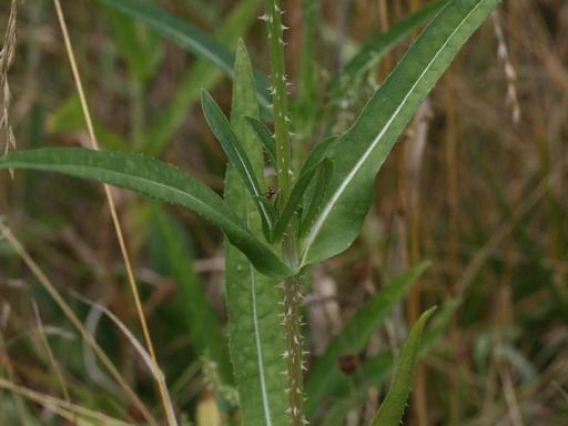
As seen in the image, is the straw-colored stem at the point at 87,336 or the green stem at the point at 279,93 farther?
the straw-colored stem at the point at 87,336

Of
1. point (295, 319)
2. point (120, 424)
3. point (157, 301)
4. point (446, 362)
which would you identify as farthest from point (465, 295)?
point (295, 319)

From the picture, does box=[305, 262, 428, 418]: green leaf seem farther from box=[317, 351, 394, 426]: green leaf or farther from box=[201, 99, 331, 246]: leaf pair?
box=[201, 99, 331, 246]: leaf pair

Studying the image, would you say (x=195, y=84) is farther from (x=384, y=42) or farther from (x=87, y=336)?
(x=87, y=336)

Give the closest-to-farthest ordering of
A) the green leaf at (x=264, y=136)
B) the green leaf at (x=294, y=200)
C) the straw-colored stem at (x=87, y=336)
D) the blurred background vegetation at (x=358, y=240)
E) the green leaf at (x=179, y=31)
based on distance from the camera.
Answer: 1. the green leaf at (x=294, y=200)
2. the green leaf at (x=264, y=136)
3. the straw-colored stem at (x=87, y=336)
4. the green leaf at (x=179, y=31)
5. the blurred background vegetation at (x=358, y=240)

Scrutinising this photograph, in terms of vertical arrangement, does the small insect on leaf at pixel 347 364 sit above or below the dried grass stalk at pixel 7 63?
below

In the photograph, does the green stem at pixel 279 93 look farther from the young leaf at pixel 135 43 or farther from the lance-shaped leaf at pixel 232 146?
the young leaf at pixel 135 43

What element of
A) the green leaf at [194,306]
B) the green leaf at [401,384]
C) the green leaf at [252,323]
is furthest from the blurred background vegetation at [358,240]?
the green leaf at [401,384]

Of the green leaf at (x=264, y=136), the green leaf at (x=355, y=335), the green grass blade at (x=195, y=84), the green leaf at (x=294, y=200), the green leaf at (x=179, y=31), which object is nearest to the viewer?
the green leaf at (x=294, y=200)
